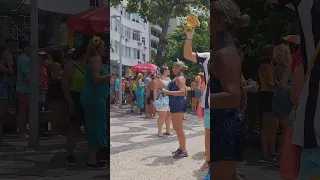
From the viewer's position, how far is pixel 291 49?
1.70 metres

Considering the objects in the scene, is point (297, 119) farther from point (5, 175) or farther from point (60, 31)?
point (5, 175)

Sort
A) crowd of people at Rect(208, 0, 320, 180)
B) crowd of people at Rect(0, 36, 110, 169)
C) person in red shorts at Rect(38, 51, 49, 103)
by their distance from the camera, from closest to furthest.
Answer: crowd of people at Rect(208, 0, 320, 180) → crowd of people at Rect(0, 36, 110, 169) → person in red shorts at Rect(38, 51, 49, 103)

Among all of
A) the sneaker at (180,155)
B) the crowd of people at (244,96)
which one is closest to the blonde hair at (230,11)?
the crowd of people at (244,96)

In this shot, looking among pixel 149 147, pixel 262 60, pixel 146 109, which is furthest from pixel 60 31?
pixel 262 60

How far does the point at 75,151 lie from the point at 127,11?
799mm

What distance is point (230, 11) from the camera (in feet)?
5.65

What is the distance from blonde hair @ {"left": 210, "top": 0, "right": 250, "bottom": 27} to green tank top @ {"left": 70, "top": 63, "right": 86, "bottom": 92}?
72 cm

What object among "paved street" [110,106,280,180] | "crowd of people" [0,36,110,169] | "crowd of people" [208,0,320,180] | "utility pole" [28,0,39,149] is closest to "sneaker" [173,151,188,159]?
"paved street" [110,106,280,180]

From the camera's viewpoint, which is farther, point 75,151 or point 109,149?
point 75,151

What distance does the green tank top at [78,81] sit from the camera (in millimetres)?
1866

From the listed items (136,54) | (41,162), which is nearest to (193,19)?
(136,54)

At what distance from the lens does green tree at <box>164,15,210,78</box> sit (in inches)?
64.8

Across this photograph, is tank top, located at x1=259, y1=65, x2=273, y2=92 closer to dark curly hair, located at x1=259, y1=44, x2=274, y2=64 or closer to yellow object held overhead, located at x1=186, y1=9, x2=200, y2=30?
dark curly hair, located at x1=259, y1=44, x2=274, y2=64

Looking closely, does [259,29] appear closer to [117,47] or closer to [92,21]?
[117,47]
